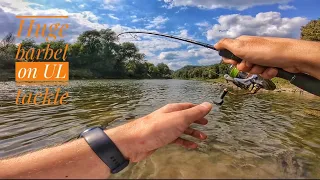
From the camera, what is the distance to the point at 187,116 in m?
2.28

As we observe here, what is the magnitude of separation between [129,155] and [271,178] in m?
1.36

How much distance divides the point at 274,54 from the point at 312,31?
204 ft

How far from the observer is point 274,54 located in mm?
2381

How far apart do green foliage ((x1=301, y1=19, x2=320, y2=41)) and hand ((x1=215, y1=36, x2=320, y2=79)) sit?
190 ft

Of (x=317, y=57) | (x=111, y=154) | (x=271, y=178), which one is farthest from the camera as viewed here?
(x=317, y=57)

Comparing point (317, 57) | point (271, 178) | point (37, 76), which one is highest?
point (317, 57)

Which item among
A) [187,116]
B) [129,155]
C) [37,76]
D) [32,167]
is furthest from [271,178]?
[37,76]

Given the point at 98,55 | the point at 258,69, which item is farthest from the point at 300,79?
the point at 98,55

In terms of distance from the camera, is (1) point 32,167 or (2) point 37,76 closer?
(1) point 32,167

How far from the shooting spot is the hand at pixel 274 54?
2217mm

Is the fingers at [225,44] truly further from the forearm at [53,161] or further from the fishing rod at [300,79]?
→ the forearm at [53,161]

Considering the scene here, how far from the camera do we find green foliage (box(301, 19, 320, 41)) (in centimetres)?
5278

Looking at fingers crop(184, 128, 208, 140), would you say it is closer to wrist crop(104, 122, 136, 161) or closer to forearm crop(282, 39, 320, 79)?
wrist crop(104, 122, 136, 161)

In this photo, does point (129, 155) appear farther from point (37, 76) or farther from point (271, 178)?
point (37, 76)
